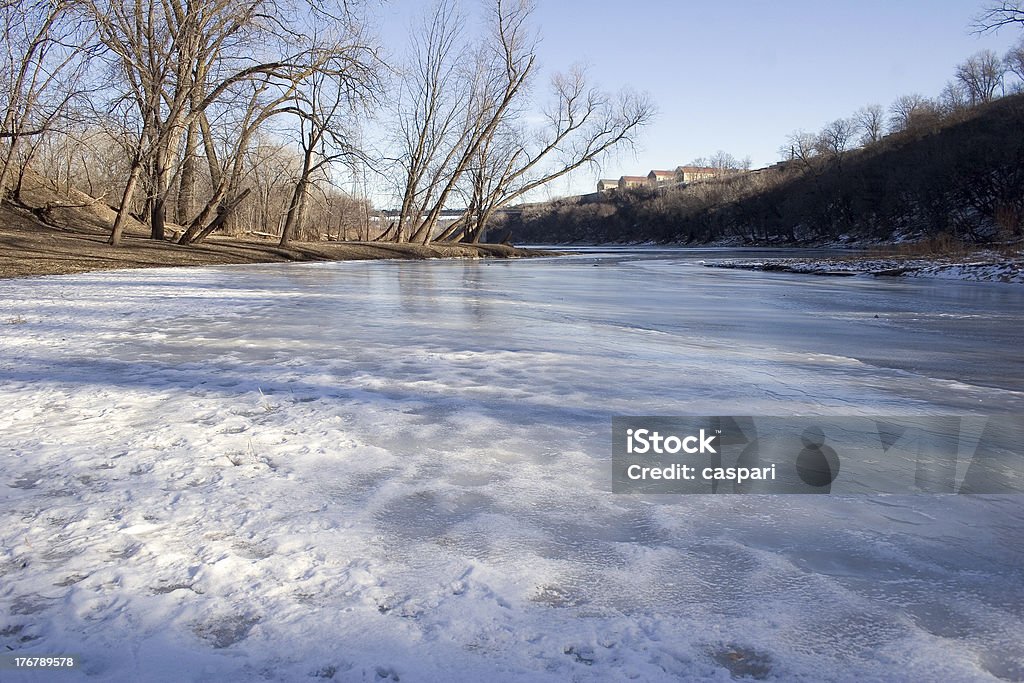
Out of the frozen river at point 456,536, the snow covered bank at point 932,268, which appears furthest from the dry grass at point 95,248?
the snow covered bank at point 932,268

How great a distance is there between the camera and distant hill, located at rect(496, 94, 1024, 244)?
4141 cm

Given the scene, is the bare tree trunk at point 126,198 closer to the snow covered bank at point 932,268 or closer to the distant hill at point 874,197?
the snow covered bank at point 932,268

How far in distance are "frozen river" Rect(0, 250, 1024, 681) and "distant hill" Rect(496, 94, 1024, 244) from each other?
24.4m

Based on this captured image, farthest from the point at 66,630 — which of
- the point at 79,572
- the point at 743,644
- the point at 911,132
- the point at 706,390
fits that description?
the point at 911,132

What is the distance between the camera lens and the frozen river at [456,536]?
1552 mm

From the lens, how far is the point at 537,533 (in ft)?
7.03

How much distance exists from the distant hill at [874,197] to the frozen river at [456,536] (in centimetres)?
2439

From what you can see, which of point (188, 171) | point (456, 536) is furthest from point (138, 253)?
point (456, 536)

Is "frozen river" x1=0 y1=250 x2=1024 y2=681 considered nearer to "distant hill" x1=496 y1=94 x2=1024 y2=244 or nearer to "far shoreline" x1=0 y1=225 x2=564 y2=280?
"far shoreline" x1=0 y1=225 x2=564 y2=280

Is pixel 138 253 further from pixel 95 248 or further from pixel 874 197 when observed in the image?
pixel 874 197

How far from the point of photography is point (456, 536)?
212 cm

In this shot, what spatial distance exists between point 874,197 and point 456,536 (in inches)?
2416

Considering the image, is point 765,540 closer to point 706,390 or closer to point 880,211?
point 706,390

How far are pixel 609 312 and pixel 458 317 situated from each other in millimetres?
2006
